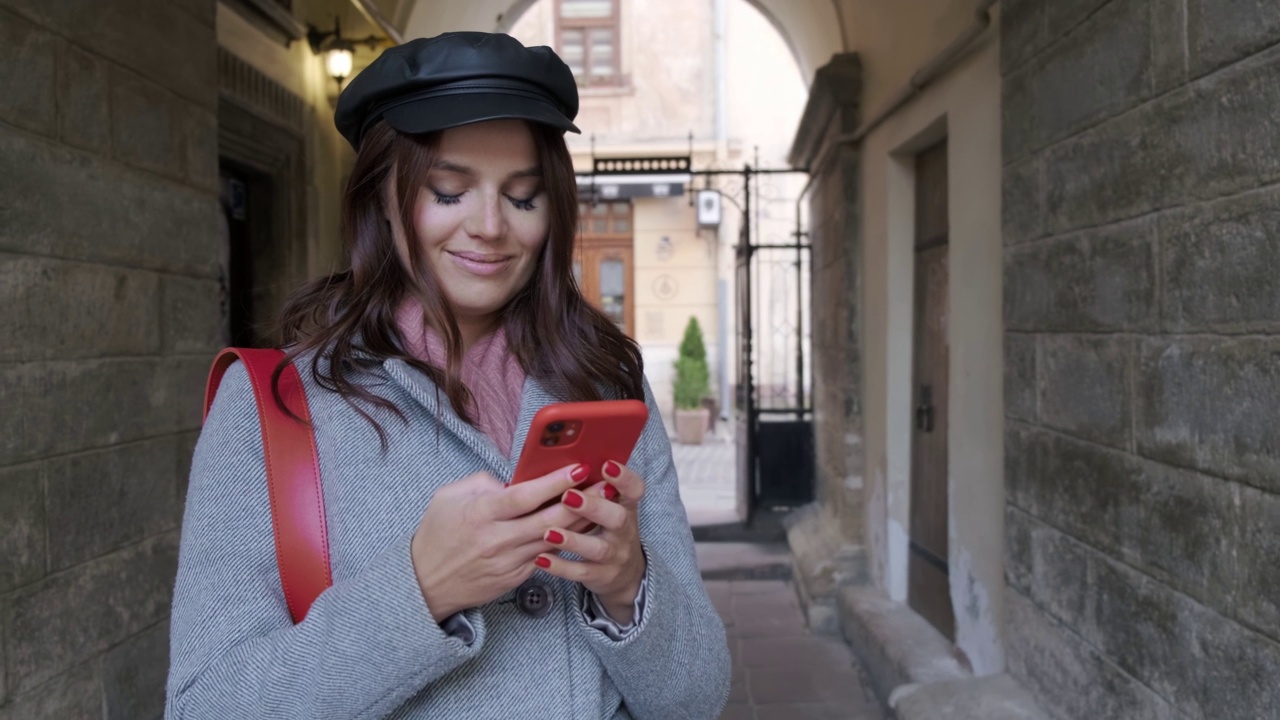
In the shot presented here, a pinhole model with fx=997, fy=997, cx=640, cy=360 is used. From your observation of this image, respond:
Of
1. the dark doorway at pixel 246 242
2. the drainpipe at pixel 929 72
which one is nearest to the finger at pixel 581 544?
the drainpipe at pixel 929 72

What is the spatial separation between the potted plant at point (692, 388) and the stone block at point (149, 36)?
11.4 metres

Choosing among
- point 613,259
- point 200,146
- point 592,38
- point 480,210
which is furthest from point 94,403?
point 592,38

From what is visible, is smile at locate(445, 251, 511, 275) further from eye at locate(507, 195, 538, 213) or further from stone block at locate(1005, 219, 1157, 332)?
stone block at locate(1005, 219, 1157, 332)

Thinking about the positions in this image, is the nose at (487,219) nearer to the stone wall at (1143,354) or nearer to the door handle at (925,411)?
the stone wall at (1143,354)

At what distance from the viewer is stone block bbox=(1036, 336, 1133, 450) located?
2223mm

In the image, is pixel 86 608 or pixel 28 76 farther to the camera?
pixel 86 608

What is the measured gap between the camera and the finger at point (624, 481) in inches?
37.2

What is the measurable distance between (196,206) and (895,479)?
3.37m

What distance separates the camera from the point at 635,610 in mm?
1101

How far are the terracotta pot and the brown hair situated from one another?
12931mm

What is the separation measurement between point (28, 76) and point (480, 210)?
176 cm

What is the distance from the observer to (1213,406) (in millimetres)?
1851

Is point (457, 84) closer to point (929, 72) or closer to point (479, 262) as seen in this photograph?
point (479, 262)

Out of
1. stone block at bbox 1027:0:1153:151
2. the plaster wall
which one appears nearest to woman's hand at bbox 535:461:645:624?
stone block at bbox 1027:0:1153:151
